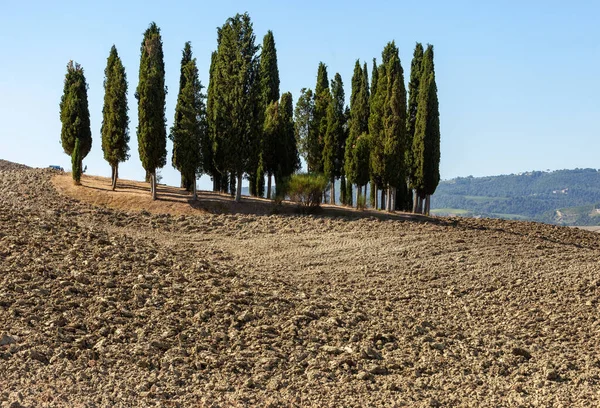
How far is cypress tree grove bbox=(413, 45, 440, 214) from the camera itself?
100ft

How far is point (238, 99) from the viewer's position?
95.5 ft

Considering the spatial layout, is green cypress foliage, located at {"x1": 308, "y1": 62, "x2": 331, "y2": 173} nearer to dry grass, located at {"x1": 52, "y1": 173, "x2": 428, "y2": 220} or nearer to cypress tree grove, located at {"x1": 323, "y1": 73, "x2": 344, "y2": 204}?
cypress tree grove, located at {"x1": 323, "y1": 73, "x2": 344, "y2": 204}

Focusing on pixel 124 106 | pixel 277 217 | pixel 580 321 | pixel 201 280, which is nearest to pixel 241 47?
pixel 124 106

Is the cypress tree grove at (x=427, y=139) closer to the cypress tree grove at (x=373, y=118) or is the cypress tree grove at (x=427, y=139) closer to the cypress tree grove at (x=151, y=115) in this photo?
the cypress tree grove at (x=373, y=118)

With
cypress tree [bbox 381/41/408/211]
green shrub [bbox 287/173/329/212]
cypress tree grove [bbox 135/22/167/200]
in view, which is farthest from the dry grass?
cypress tree [bbox 381/41/408/211]

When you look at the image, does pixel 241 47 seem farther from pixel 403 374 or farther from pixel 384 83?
pixel 403 374

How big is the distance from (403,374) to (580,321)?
5.62 meters

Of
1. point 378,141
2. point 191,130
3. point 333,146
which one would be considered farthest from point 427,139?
point 191,130

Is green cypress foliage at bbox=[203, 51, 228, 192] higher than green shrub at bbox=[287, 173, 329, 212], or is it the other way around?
green cypress foliage at bbox=[203, 51, 228, 192]

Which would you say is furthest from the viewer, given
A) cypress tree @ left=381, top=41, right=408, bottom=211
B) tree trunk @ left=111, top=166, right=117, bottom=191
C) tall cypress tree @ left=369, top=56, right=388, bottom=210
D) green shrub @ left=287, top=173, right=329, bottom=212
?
tree trunk @ left=111, top=166, right=117, bottom=191

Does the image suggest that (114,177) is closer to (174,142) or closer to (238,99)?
(174,142)

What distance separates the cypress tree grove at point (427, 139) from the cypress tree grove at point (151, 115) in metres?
10.4

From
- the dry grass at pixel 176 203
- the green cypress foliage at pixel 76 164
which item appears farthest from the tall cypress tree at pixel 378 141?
the green cypress foliage at pixel 76 164

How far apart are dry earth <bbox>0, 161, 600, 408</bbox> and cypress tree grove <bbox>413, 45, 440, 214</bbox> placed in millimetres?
8841
